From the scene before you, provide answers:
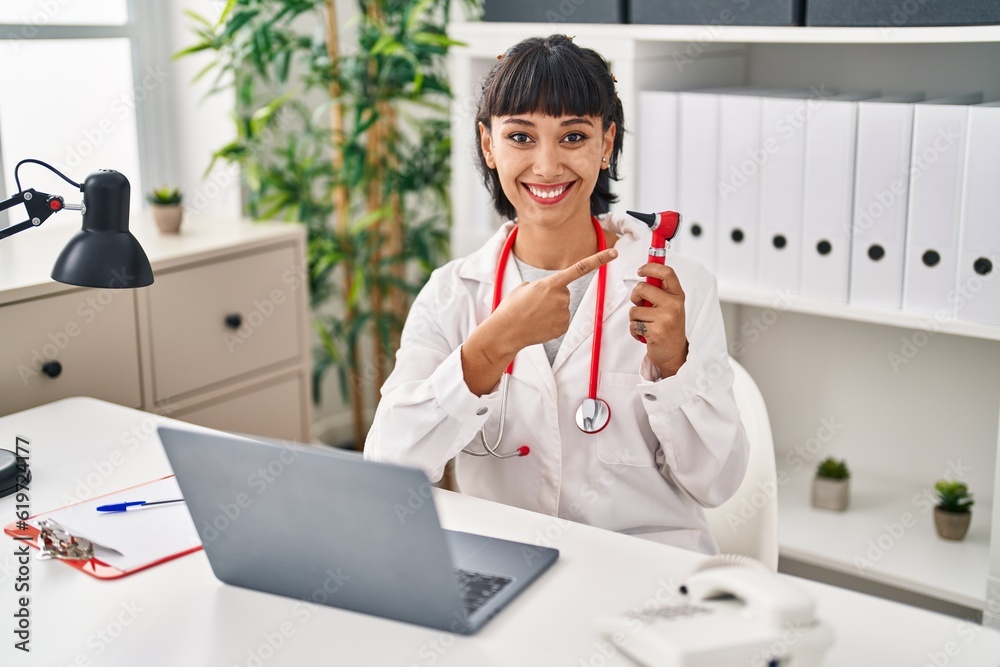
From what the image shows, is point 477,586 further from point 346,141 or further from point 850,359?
point 346,141

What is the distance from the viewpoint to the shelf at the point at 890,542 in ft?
6.44

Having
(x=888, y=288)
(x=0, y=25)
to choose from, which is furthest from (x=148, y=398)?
(x=888, y=288)

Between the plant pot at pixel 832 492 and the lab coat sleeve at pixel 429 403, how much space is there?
103cm

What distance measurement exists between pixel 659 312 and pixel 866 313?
2.52ft

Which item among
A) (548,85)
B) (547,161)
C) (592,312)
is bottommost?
(592,312)

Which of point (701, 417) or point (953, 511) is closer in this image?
point (701, 417)

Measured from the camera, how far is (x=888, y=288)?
75.9 inches

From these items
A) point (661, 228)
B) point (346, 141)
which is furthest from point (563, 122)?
point (346, 141)

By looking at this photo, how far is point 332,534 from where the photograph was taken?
1.04 meters

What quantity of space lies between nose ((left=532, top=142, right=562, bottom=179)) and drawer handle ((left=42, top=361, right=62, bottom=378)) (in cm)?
103

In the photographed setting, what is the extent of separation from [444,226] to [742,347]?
3.63ft

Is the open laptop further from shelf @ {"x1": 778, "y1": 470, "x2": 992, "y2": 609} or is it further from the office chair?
shelf @ {"x1": 778, "y1": 470, "x2": 992, "y2": 609}

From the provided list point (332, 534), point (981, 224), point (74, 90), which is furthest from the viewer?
point (74, 90)

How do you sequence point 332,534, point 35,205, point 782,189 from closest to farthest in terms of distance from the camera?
point 332,534 → point 35,205 → point 782,189
